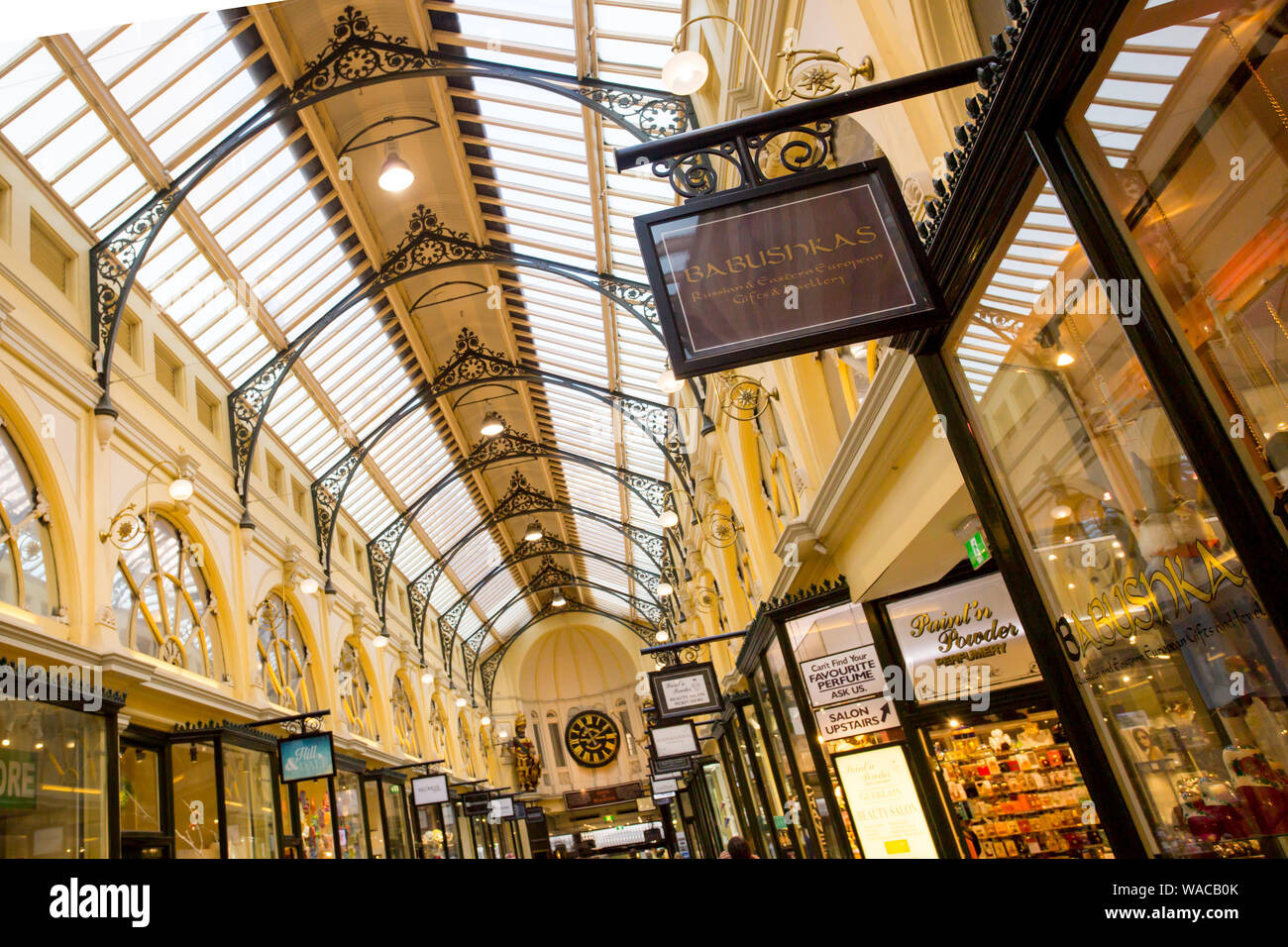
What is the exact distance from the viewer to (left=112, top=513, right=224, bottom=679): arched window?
34.6 ft

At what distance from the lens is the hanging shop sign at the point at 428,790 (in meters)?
19.7

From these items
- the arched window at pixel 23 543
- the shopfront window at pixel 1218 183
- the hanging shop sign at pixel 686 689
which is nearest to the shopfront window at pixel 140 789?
the arched window at pixel 23 543

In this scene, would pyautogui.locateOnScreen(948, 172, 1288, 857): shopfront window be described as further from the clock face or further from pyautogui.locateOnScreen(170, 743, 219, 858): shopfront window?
the clock face

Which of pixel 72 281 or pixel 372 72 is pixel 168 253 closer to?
pixel 72 281

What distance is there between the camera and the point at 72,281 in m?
10.7

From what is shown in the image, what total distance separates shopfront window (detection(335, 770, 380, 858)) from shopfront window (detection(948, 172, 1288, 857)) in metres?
14.0

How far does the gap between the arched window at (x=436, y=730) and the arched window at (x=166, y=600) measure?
13.6 meters

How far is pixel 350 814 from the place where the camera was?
632 inches

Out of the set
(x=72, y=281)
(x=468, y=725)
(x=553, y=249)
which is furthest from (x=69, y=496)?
(x=468, y=725)

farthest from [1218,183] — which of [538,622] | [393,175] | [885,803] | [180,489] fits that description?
[538,622]

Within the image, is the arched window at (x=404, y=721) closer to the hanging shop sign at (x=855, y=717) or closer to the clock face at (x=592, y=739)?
the hanging shop sign at (x=855, y=717)

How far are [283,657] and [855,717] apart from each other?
10878mm

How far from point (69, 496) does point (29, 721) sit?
353 centimetres

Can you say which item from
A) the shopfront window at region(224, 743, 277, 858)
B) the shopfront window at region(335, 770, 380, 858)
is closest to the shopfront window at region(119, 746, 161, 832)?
the shopfront window at region(224, 743, 277, 858)
